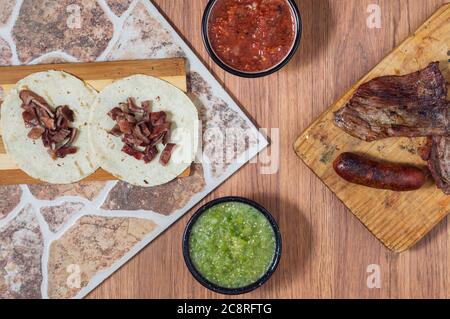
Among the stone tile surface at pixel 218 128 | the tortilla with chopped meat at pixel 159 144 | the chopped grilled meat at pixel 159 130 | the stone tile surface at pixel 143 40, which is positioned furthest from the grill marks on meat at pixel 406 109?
the stone tile surface at pixel 143 40

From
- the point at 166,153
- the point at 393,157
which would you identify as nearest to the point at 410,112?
the point at 393,157

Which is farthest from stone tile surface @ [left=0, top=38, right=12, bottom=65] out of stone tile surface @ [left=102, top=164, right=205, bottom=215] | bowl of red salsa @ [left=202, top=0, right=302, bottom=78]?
bowl of red salsa @ [left=202, top=0, right=302, bottom=78]

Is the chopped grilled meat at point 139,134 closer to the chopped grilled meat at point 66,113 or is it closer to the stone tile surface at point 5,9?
the chopped grilled meat at point 66,113

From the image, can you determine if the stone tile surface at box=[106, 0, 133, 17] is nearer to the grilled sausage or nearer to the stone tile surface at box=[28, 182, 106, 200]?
the stone tile surface at box=[28, 182, 106, 200]

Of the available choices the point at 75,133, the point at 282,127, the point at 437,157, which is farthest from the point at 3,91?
the point at 437,157

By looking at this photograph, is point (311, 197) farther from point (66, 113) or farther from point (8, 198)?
point (8, 198)

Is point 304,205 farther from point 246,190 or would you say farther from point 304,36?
point 304,36
